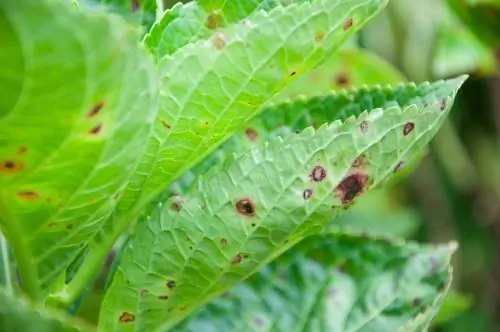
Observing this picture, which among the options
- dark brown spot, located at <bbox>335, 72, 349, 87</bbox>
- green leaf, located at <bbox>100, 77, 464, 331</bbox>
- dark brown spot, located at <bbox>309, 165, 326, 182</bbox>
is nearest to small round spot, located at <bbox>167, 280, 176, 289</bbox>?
green leaf, located at <bbox>100, 77, 464, 331</bbox>

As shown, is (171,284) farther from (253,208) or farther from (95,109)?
(95,109)

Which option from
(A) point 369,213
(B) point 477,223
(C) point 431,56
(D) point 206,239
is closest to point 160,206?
(D) point 206,239

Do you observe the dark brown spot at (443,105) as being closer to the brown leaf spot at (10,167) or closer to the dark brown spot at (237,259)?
the dark brown spot at (237,259)

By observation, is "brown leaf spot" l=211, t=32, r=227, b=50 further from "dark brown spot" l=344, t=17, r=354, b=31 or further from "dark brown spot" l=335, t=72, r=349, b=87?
"dark brown spot" l=335, t=72, r=349, b=87

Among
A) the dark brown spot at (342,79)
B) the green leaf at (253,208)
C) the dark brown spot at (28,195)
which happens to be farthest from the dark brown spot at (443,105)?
the dark brown spot at (342,79)

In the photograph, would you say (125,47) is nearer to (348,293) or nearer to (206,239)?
(206,239)

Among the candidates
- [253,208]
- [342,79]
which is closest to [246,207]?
[253,208]

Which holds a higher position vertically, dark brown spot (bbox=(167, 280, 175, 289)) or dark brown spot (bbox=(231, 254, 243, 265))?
dark brown spot (bbox=(231, 254, 243, 265))
